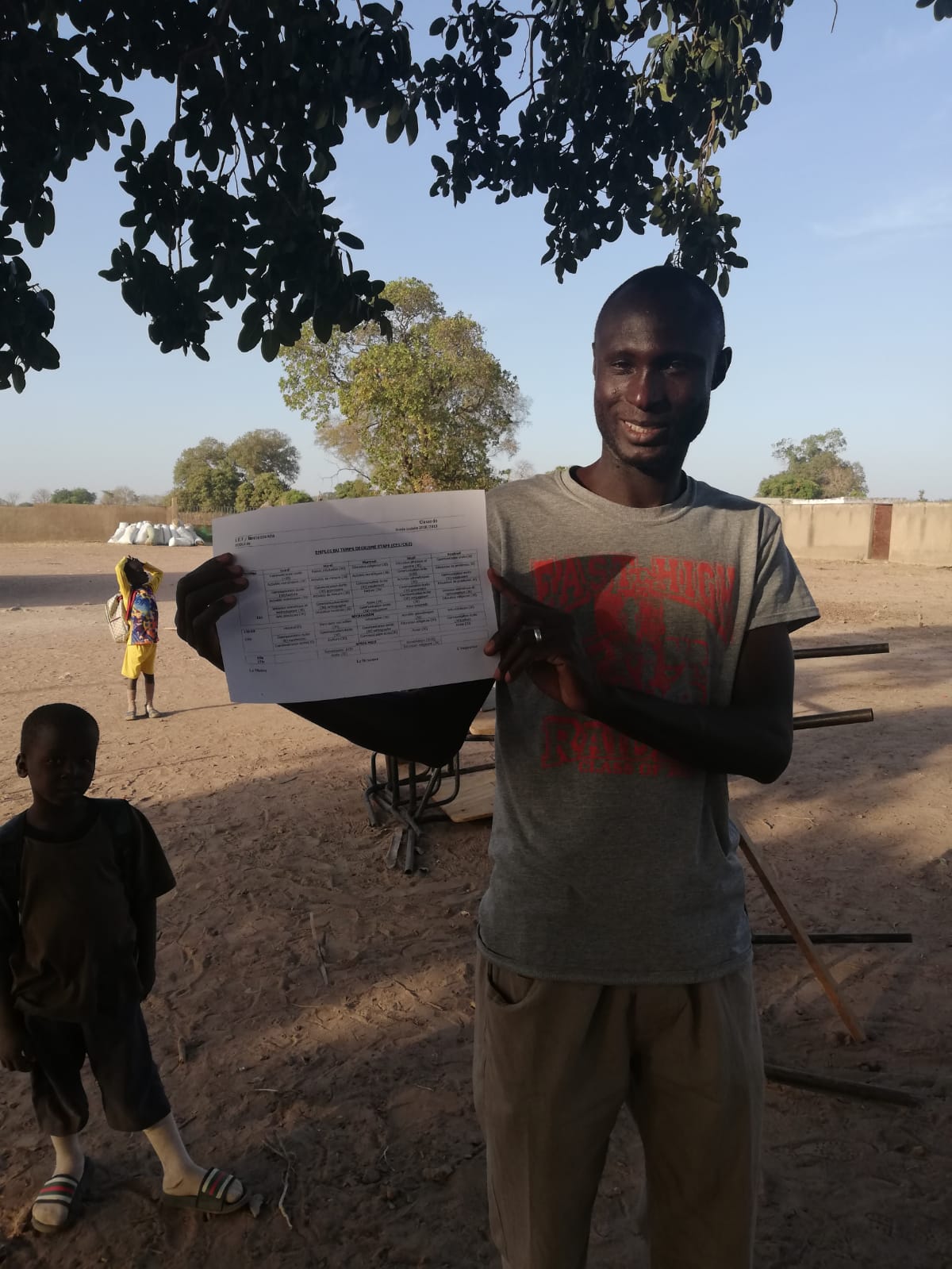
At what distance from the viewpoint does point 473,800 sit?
233 inches

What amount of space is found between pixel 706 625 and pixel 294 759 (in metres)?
6.32

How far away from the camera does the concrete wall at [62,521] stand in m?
37.7

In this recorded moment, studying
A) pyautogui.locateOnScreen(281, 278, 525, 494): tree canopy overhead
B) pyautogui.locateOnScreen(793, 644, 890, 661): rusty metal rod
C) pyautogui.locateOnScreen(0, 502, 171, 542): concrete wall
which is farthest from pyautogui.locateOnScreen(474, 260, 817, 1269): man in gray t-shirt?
pyautogui.locateOnScreen(0, 502, 171, 542): concrete wall

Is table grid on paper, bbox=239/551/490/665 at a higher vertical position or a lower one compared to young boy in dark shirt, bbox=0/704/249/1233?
higher

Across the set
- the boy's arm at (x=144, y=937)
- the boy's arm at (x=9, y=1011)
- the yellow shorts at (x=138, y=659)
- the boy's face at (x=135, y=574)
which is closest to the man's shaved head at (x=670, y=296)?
the boy's arm at (x=144, y=937)

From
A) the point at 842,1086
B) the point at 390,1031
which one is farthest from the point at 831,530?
the point at 390,1031

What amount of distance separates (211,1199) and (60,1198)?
422mm

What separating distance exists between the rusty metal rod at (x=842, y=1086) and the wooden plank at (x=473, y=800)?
2.52 m

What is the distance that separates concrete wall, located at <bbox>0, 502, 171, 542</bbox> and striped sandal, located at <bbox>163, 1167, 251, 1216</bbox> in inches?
1556

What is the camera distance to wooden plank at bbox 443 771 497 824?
18.5ft

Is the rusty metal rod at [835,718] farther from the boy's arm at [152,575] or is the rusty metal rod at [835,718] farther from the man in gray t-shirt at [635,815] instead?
the boy's arm at [152,575]

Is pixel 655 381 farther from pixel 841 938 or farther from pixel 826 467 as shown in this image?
pixel 826 467

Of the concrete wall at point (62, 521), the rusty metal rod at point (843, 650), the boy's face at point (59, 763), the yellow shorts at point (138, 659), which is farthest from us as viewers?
the concrete wall at point (62, 521)

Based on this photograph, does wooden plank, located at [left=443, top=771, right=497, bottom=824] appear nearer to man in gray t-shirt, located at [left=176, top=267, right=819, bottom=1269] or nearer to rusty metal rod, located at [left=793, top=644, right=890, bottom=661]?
rusty metal rod, located at [left=793, top=644, right=890, bottom=661]
